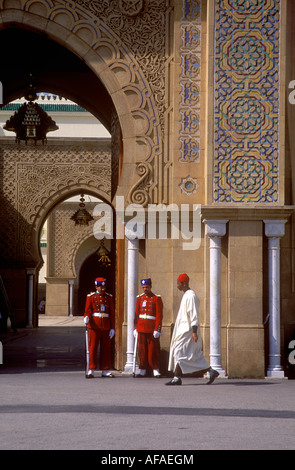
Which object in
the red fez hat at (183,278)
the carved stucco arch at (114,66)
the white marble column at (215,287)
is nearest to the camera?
the red fez hat at (183,278)

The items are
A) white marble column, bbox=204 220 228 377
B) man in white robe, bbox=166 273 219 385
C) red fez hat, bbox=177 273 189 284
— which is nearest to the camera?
man in white robe, bbox=166 273 219 385

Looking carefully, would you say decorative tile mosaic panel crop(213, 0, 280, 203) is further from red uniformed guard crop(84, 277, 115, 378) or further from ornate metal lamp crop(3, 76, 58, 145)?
ornate metal lamp crop(3, 76, 58, 145)

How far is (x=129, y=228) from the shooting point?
9.55 m

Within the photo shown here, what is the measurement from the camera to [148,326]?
30.4 feet

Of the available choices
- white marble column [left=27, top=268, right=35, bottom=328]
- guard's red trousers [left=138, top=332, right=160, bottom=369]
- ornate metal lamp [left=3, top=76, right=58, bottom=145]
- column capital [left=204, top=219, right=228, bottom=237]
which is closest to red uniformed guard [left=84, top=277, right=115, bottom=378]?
guard's red trousers [left=138, top=332, right=160, bottom=369]

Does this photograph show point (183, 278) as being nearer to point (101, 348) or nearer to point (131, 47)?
point (101, 348)

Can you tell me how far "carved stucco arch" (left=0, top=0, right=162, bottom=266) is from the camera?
9.61m

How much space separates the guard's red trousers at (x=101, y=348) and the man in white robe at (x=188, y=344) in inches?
31.7

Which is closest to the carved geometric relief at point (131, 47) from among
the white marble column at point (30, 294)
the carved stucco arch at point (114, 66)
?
the carved stucco arch at point (114, 66)

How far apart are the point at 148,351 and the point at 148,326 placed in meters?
0.26

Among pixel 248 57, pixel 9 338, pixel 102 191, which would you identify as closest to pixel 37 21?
pixel 248 57

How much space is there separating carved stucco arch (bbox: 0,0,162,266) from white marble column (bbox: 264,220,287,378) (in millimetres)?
1335

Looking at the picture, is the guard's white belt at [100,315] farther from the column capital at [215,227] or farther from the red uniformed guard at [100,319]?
the column capital at [215,227]

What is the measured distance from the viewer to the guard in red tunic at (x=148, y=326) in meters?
9.24
